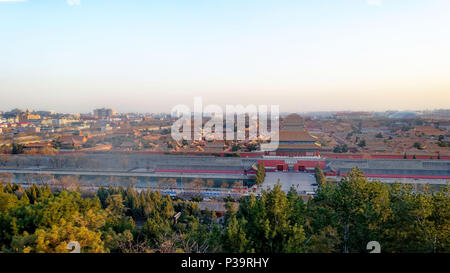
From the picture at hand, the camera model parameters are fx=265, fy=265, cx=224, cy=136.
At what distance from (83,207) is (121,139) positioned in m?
18.2

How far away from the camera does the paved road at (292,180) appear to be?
11634 mm

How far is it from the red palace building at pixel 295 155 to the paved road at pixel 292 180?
0.63 metres

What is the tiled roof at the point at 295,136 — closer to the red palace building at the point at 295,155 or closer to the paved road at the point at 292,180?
the red palace building at the point at 295,155

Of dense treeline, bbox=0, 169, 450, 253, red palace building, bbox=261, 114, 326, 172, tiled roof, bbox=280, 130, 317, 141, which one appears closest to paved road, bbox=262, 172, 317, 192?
red palace building, bbox=261, 114, 326, 172

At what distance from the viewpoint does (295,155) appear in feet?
49.9

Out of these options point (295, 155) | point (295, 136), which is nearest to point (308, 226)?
point (295, 155)

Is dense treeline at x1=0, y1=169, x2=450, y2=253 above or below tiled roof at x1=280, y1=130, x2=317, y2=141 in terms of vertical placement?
below

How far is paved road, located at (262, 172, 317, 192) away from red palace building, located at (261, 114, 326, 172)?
24.9 inches

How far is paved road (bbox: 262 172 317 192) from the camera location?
38.2ft

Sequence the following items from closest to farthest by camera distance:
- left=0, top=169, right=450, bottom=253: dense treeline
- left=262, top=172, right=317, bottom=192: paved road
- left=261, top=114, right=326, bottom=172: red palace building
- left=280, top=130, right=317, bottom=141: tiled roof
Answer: left=0, top=169, right=450, bottom=253: dense treeline
left=262, top=172, right=317, bottom=192: paved road
left=261, top=114, right=326, bottom=172: red palace building
left=280, top=130, right=317, bottom=141: tiled roof

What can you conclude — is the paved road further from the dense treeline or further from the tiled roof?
the dense treeline

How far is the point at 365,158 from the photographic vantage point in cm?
1520
